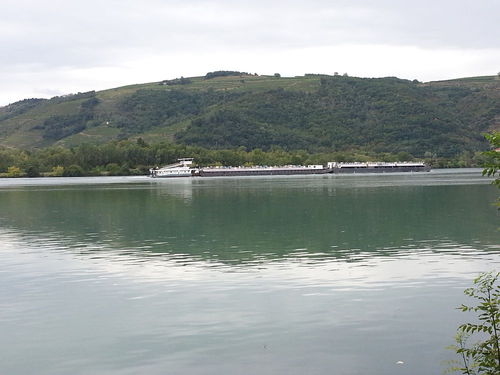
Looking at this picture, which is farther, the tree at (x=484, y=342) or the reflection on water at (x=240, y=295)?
the reflection on water at (x=240, y=295)

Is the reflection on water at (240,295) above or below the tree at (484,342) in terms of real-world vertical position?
below

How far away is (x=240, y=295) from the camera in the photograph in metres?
26.0

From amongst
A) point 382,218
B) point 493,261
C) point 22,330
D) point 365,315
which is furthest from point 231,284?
point 382,218

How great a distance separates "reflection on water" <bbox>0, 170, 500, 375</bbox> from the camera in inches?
722

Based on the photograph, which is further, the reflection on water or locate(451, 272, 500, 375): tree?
the reflection on water

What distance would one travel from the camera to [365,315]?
2220cm

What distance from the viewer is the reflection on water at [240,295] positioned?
1834cm

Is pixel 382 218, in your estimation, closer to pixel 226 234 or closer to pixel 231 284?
pixel 226 234

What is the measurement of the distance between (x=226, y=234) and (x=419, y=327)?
27743mm

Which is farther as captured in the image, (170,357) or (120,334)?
(120,334)

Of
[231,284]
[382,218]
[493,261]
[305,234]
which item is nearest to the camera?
[231,284]

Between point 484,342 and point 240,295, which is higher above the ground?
point 484,342

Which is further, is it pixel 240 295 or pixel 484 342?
pixel 240 295

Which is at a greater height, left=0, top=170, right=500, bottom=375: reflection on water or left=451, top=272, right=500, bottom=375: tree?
left=451, top=272, right=500, bottom=375: tree
